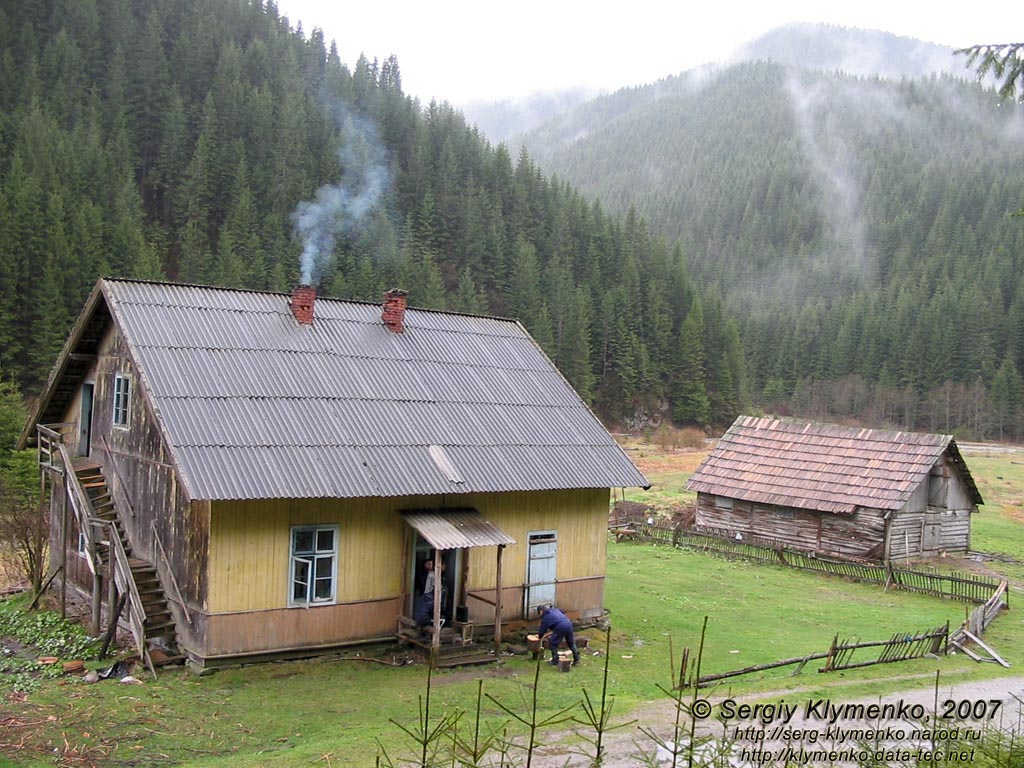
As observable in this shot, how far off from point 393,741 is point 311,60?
408 ft

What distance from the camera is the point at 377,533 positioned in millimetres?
17125

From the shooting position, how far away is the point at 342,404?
18.1 meters

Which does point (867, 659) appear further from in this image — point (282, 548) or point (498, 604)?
point (282, 548)

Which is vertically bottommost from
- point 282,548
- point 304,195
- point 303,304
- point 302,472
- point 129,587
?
point 129,587

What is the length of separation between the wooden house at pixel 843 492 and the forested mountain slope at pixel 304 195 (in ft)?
166

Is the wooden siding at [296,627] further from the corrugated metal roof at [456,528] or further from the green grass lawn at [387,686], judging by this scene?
the corrugated metal roof at [456,528]

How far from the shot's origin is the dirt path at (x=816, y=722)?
10234 millimetres

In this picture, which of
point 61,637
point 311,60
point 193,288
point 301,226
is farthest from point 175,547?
point 311,60

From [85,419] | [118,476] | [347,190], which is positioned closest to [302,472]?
[118,476]

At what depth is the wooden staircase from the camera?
1589 cm

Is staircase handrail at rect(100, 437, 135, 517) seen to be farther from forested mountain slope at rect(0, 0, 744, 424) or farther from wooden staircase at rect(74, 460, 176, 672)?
forested mountain slope at rect(0, 0, 744, 424)

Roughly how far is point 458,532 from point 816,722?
6895 millimetres

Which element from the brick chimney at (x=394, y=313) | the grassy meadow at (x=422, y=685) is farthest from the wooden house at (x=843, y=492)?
the brick chimney at (x=394, y=313)

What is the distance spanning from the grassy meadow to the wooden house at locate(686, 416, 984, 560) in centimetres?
470
